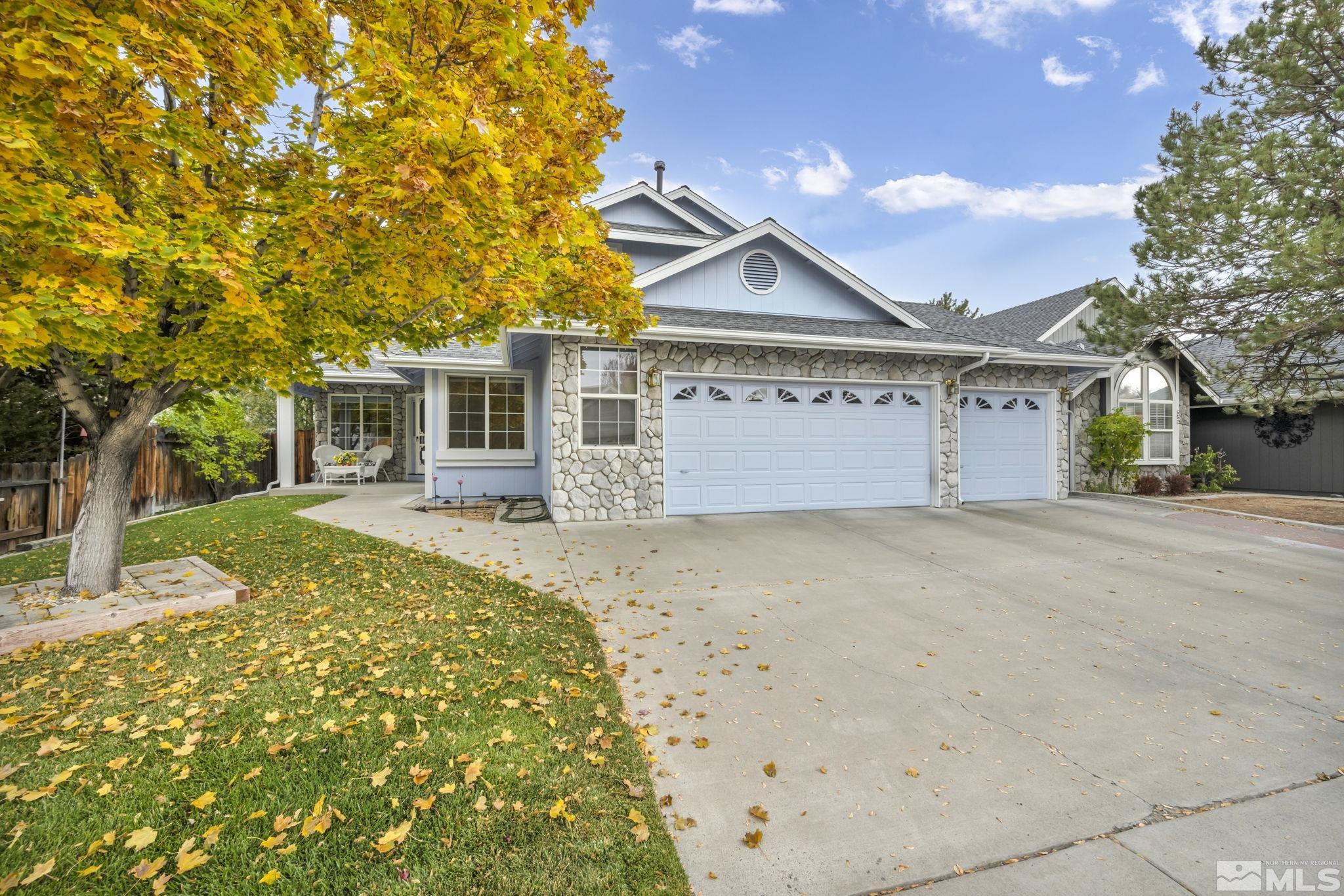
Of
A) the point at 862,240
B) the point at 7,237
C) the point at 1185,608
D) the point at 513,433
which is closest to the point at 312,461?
the point at 513,433

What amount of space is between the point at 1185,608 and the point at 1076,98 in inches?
489

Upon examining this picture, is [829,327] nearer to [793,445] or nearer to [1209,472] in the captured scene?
[793,445]

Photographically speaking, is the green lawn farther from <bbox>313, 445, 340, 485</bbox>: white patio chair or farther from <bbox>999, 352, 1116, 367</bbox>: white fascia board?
<bbox>313, 445, 340, 485</bbox>: white patio chair

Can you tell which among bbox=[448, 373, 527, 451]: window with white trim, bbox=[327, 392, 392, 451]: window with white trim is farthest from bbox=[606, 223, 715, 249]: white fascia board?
bbox=[327, 392, 392, 451]: window with white trim

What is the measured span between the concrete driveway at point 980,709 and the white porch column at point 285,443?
975 centimetres

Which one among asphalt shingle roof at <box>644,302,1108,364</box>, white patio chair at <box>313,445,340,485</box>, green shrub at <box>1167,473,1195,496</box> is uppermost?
asphalt shingle roof at <box>644,302,1108,364</box>

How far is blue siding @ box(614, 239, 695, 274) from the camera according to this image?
40.5ft

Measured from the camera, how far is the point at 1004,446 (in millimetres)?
10711

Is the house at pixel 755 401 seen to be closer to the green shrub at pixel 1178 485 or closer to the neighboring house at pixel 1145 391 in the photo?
the neighboring house at pixel 1145 391

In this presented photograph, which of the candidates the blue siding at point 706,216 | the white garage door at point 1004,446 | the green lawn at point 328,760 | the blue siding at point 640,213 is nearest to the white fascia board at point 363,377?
the blue siding at point 640,213

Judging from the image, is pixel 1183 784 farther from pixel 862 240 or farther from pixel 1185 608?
pixel 862 240

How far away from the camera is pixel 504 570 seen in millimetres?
5797

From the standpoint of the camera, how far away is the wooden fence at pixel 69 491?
695 centimetres

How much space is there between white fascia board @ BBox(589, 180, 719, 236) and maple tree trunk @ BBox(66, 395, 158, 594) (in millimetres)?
9756
